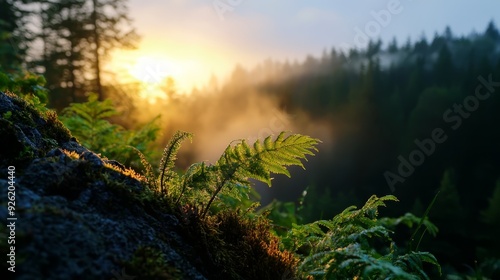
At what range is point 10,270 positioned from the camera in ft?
4.29

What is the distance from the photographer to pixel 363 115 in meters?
110

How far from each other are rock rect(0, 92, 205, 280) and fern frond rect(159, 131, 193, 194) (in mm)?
157

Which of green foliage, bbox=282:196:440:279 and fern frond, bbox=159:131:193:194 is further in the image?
fern frond, bbox=159:131:193:194

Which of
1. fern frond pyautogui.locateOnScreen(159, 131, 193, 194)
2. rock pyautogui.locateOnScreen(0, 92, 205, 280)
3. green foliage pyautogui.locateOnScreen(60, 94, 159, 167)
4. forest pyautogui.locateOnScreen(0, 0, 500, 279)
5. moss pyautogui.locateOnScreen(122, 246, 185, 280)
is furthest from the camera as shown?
forest pyautogui.locateOnScreen(0, 0, 500, 279)

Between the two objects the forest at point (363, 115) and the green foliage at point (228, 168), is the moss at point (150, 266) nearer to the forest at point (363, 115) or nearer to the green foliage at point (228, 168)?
the green foliage at point (228, 168)

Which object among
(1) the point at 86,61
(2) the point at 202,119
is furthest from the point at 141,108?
(2) the point at 202,119

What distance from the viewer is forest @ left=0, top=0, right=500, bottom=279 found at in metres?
21.1

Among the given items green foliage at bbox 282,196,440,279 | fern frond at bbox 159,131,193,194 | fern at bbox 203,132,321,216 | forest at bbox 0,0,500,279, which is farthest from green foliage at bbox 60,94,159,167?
forest at bbox 0,0,500,279

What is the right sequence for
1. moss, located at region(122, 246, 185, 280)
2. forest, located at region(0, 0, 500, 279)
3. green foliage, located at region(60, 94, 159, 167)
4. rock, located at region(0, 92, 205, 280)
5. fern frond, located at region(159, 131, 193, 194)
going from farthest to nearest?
forest, located at region(0, 0, 500, 279), green foliage, located at region(60, 94, 159, 167), fern frond, located at region(159, 131, 193, 194), moss, located at region(122, 246, 185, 280), rock, located at region(0, 92, 205, 280)

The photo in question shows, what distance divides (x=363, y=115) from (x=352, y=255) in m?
113

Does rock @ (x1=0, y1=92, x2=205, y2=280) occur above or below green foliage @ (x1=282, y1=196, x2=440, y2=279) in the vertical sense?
above

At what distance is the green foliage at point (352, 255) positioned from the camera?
1661mm

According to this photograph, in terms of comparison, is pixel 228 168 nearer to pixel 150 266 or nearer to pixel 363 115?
pixel 150 266

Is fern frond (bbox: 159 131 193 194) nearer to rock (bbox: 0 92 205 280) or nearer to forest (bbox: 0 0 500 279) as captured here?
rock (bbox: 0 92 205 280)
